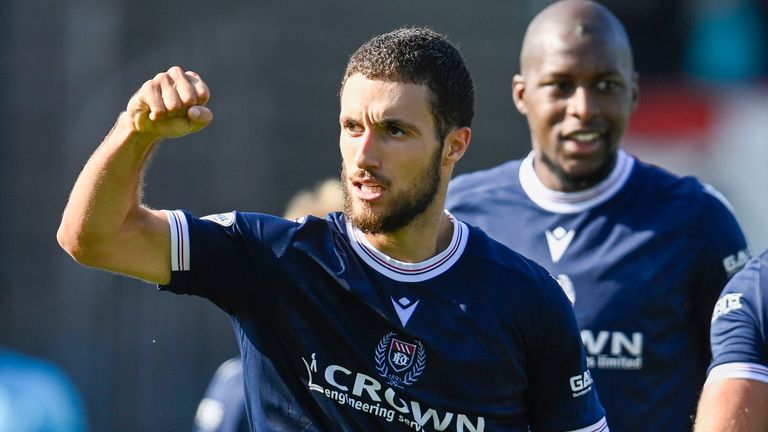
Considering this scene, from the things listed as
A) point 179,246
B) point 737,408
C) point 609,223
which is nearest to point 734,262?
point 609,223

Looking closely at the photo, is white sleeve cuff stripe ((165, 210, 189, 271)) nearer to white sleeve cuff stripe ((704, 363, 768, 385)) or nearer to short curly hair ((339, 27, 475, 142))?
short curly hair ((339, 27, 475, 142))

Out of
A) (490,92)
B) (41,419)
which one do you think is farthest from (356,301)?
(490,92)

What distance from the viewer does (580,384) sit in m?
4.44

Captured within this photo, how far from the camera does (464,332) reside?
4.31 metres

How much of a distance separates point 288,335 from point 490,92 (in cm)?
777

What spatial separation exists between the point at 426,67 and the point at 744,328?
132 centimetres

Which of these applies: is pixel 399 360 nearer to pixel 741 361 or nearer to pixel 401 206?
pixel 401 206

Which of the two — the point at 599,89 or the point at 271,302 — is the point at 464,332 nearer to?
the point at 271,302

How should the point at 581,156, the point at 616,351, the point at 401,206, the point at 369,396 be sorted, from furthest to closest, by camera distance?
1. the point at 581,156
2. the point at 616,351
3. the point at 401,206
4. the point at 369,396

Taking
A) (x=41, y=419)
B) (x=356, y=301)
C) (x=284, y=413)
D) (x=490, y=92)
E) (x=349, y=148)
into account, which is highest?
(x=349, y=148)

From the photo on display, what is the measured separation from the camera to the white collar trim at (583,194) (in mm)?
5867

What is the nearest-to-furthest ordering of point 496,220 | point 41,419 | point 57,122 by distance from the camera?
point 496,220 < point 41,419 < point 57,122

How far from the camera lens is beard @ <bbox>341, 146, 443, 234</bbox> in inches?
169

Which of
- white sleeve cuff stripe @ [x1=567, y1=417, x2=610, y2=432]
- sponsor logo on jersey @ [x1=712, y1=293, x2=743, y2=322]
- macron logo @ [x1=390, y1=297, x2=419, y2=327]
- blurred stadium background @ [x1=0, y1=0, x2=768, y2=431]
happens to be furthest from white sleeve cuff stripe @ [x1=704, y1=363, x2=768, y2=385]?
blurred stadium background @ [x1=0, y1=0, x2=768, y2=431]
